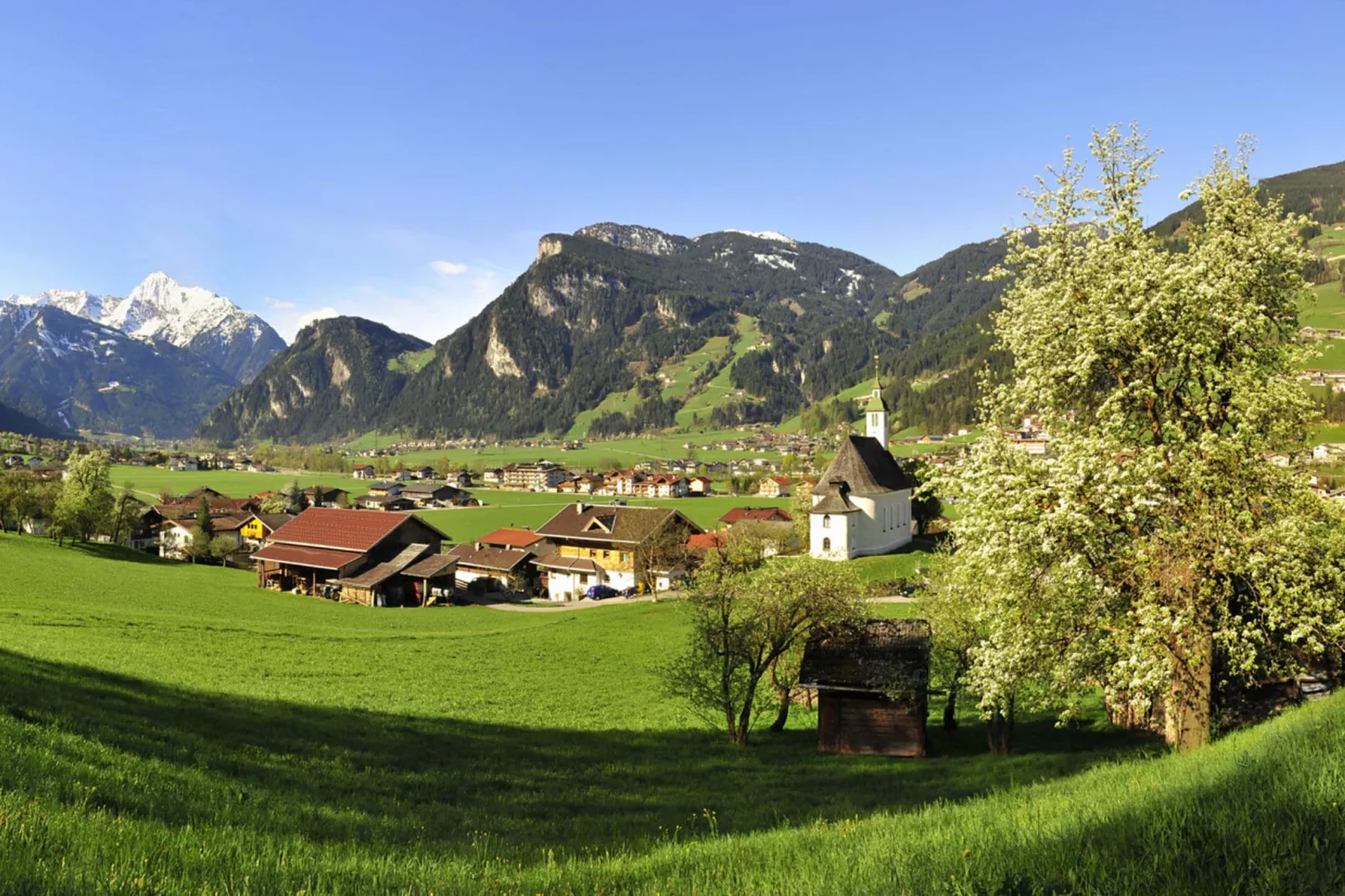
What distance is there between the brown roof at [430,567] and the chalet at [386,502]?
9124 centimetres

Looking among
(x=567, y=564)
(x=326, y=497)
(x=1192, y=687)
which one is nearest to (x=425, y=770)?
(x=1192, y=687)

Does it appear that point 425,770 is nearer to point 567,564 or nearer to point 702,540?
point 567,564

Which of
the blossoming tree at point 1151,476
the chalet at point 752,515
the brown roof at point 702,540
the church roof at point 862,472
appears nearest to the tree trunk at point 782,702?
the blossoming tree at point 1151,476

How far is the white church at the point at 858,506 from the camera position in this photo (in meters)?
75.2

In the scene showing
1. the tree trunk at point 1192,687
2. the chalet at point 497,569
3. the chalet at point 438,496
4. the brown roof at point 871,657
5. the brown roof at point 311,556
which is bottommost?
the chalet at point 497,569

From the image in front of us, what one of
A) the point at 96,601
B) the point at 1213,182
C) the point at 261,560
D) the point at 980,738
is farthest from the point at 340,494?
the point at 1213,182

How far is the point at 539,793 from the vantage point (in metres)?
16.6

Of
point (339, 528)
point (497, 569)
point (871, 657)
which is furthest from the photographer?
point (497, 569)

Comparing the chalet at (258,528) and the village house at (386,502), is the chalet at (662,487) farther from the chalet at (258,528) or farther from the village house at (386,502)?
the chalet at (258,528)

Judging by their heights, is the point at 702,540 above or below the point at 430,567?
above

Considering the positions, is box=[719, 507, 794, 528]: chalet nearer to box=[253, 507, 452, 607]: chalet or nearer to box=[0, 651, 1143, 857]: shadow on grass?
box=[253, 507, 452, 607]: chalet

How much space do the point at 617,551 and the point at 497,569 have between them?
14.8 metres

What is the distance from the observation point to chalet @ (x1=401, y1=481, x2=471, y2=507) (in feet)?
595

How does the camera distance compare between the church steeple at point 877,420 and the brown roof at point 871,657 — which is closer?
the brown roof at point 871,657
